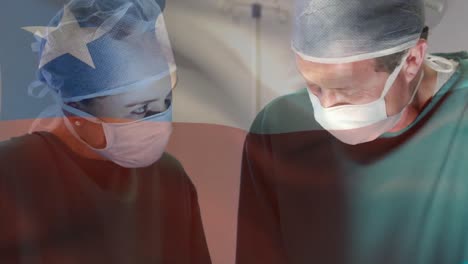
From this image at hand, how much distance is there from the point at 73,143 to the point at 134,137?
11 cm

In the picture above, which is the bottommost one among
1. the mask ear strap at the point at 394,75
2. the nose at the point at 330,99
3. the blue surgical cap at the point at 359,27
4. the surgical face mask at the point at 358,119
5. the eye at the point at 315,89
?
the surgical face mask at the point at 358,119

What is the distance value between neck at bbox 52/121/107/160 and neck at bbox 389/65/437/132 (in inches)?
21.3

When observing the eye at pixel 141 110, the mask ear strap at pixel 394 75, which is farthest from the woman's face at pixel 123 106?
the mask ear strap at pixel 394 75

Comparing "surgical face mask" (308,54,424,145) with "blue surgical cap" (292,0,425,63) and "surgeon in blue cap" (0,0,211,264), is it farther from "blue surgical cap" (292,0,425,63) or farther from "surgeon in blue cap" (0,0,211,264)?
"surgeon in blue cap" (0,0,211,264)

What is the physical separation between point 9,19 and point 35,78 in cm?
10

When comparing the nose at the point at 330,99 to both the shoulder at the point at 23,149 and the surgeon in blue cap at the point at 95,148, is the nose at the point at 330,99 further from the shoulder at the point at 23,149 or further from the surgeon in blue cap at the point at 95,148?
the shoulder at the point at 23,149

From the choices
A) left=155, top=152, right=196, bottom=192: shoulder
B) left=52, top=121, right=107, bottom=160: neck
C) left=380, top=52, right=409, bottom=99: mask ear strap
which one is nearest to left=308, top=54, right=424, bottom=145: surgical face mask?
left=380, top=52, right=409, bottom=99: mask ear strap

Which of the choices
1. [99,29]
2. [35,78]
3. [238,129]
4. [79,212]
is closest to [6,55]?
[35,78]

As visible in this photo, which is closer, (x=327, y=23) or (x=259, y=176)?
(x=327, y=23)

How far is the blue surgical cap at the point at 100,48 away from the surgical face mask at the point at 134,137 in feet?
0.19

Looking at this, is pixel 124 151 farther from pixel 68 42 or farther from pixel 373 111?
pixel 373 111

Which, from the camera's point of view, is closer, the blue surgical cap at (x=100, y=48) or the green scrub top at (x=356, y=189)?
the blue surgical cap at (x=100, y=48)

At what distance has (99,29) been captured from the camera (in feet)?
2.91

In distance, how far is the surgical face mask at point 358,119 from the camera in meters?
0.94
